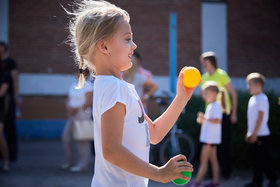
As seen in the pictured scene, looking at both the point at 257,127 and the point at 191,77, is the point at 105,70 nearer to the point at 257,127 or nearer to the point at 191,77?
the point at 191,77

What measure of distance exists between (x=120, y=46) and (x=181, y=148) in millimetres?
5107

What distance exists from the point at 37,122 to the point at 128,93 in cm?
977

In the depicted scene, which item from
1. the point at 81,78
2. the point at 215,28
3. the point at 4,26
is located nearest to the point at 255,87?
the point at 81,78

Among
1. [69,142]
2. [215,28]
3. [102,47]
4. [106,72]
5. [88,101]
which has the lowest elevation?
[69,142]

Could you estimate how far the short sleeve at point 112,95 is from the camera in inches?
67.5

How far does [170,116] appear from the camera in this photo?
2.16 meters

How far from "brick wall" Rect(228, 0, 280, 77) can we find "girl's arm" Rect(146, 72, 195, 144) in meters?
10.7

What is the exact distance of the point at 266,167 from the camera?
18.3 ft

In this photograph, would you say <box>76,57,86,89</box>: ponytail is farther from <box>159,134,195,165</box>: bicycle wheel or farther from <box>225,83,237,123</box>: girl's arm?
<box>159,134,195,165</box>: bicycle wheel

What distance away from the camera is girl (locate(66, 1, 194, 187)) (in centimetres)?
167

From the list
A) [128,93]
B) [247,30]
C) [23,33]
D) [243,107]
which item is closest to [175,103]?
[128,93]

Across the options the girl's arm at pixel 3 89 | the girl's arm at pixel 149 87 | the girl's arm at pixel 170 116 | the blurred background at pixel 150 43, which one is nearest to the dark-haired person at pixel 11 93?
the girl's arm at pixel 3 89

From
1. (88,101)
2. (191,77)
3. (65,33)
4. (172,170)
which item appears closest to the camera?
(172,170)

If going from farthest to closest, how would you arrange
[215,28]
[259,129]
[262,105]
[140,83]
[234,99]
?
[215,28], [140,83], [234,99], [259,129], [262,105]
